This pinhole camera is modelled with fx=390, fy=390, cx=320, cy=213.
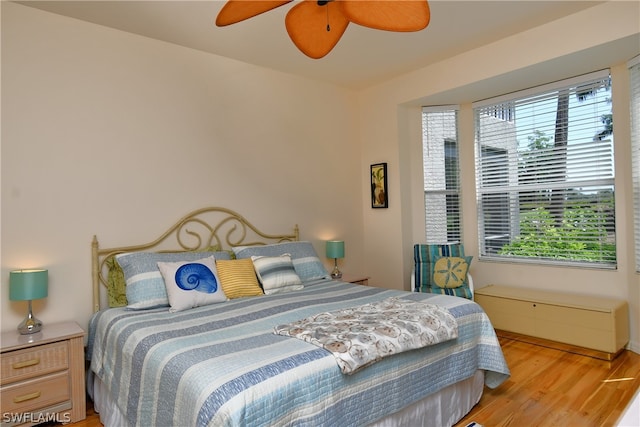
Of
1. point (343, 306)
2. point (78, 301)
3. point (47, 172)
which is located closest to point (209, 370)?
point (343, 306)

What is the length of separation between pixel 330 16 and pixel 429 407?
209cm

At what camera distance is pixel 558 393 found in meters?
2.62

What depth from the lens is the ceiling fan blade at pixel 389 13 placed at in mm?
1545

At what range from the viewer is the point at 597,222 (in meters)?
3.50

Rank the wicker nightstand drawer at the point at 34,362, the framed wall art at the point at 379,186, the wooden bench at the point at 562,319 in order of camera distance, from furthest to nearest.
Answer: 1. the framed wall art at the point at 379,186
2. the wooden bench at the point at 562,319
3. the wicker nightstand drawer at the point at 34,362

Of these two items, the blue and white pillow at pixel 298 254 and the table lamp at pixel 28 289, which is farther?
the blue and white pillow at pixel 298 254

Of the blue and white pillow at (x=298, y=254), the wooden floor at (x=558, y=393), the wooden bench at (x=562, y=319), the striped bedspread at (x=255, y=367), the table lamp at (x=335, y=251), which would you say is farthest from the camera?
the table lamp at (x=335, y=251)

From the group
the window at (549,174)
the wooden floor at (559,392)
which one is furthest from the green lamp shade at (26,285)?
A: the window at (549,174)

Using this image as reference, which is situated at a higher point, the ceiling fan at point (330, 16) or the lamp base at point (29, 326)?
the ceiling fan at point (330, 16)

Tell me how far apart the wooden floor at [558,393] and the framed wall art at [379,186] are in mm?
1979

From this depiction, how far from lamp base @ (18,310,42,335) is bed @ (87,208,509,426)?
31 centimetres

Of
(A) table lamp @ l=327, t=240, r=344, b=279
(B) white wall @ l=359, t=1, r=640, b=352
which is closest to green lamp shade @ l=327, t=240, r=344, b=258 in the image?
(A) table lamp @ l=327, t=240, r=344, b=279

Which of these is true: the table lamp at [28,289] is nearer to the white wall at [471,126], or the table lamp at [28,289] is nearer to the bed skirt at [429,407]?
the bed skirt at [429,407]

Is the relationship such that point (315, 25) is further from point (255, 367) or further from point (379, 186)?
point (379, 186)
